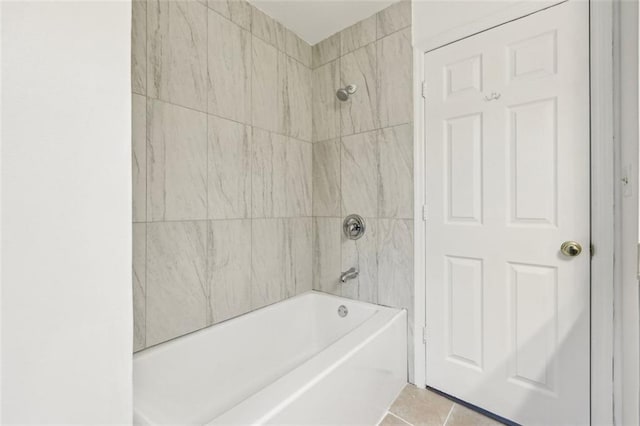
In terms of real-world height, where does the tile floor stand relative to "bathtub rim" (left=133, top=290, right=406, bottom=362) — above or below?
below

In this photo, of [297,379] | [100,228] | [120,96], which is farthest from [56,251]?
[297,379]

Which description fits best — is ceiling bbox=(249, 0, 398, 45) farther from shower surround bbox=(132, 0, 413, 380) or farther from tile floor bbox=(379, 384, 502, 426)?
tile floor bbox=(379, 384, 502, 426)

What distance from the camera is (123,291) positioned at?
578 millimetres

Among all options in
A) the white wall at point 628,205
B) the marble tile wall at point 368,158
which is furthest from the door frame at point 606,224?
the marble tile wall at point 368,158

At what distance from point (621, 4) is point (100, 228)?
1978 mm

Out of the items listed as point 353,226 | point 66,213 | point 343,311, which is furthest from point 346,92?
point 66,213

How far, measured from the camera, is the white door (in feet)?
4.21

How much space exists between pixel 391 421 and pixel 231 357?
917mm

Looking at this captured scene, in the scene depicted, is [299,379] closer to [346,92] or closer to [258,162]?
[258,162]

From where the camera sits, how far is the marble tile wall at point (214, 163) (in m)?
1.34

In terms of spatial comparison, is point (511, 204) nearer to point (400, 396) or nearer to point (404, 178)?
point (404, 178)

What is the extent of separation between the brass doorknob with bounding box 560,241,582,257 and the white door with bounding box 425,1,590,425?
10mm

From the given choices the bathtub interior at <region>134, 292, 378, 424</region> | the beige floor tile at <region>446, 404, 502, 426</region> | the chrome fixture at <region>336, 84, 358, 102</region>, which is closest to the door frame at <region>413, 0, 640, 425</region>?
the beige floor tile at <region>446, 404, 502, 426</region>

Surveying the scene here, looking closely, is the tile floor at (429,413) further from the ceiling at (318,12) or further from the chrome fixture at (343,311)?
the ceiling at (318,12)
